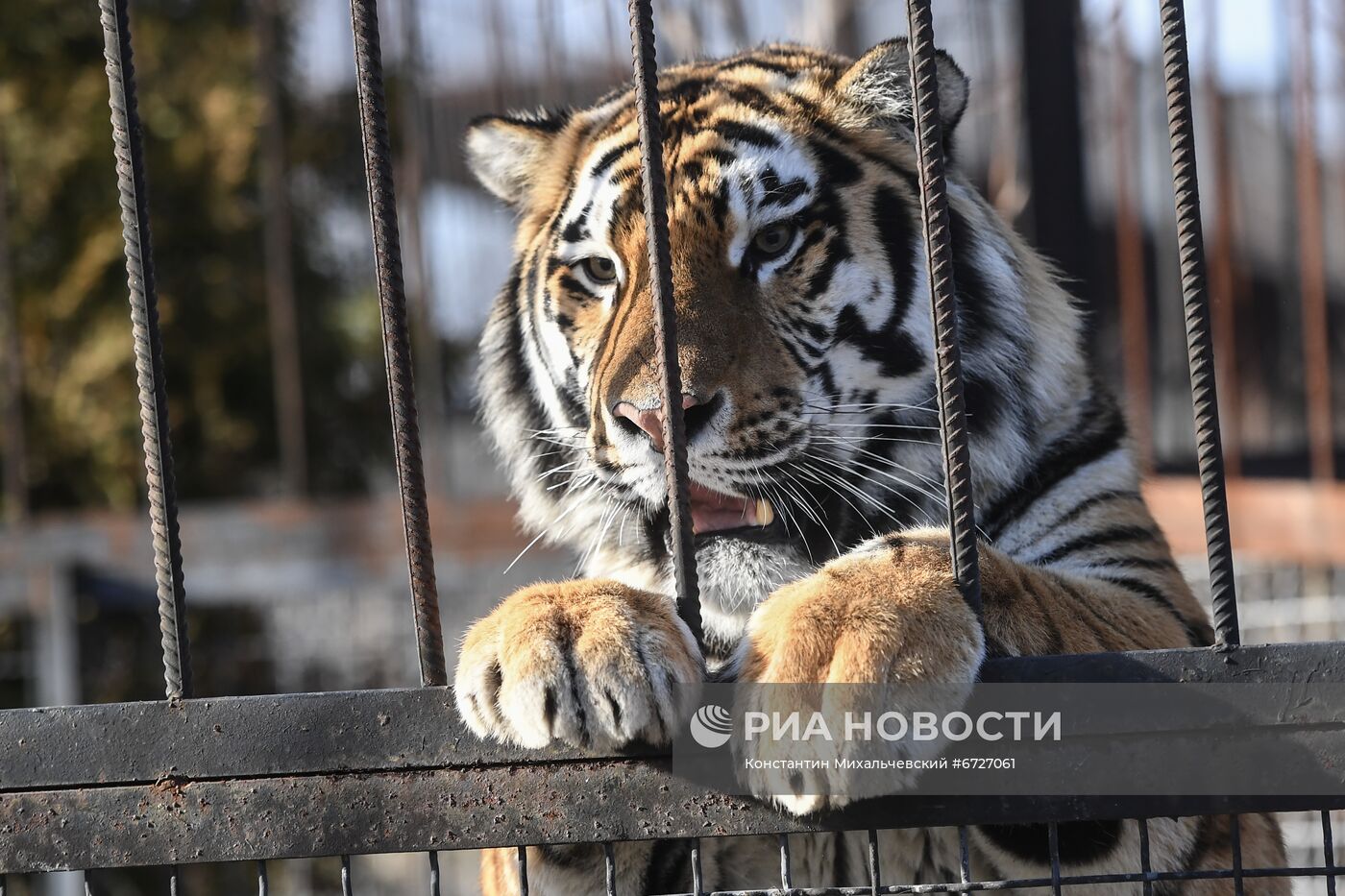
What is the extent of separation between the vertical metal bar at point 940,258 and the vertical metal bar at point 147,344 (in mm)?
655

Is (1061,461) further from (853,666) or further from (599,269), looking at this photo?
(853,666)

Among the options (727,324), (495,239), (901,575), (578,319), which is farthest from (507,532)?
(901,575)

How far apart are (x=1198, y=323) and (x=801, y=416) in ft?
2.08

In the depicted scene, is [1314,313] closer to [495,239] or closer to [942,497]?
[942,497]

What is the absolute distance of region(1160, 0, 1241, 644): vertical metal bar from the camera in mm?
1003

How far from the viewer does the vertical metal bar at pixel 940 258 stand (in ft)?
3.33

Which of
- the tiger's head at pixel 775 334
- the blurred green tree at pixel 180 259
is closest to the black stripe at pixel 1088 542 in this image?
the tiger's head at pixel 775 334

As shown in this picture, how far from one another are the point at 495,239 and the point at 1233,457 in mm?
2945

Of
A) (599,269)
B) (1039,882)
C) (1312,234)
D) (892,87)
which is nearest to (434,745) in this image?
(1039,882)

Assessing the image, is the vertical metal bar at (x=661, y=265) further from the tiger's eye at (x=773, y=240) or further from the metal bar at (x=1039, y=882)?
the tiger's eye at (x=773, y=240)

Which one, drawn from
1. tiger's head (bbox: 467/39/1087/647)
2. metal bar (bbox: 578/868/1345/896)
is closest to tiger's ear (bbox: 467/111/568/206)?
tiger's head (bbox: 467/39/1087/647)

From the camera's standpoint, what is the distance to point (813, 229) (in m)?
1.73

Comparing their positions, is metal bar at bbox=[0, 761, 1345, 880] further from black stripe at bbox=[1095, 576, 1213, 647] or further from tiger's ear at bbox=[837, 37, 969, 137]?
tiger's ear at bbox=[837, 37, 969, 137]

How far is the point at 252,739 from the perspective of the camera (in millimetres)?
1054
